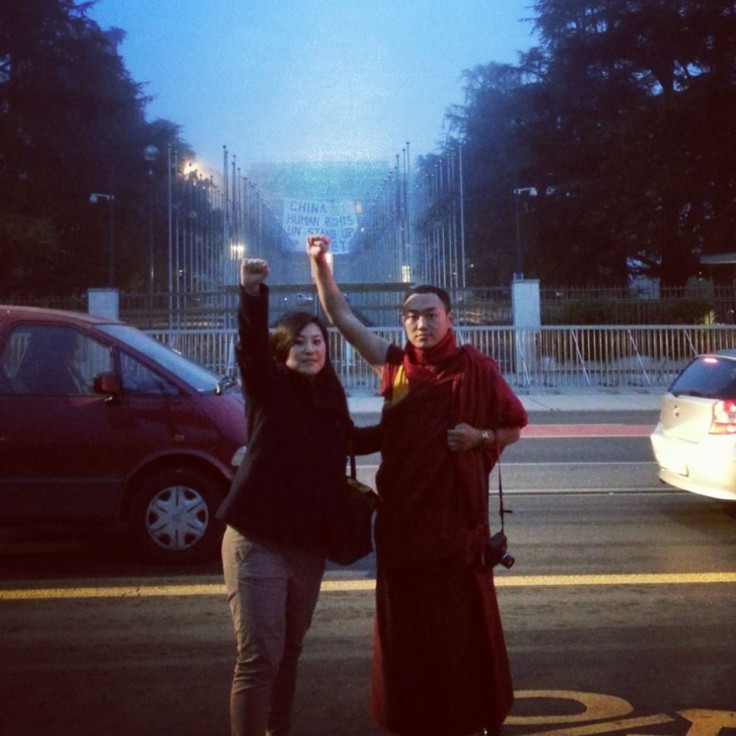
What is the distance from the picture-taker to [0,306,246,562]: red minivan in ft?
22.8

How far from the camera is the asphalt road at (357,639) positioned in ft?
14.6

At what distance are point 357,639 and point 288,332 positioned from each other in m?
2.50

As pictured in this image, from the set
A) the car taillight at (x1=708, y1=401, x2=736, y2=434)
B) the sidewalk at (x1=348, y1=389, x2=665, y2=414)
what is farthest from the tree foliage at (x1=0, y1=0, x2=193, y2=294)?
the car taillight at (x1=708, y1=401, x2=736, y2=434)

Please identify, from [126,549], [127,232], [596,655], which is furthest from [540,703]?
[127,232]

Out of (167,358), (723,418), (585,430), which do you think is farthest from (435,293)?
(585,430)

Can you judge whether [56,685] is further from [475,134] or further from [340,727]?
[475,134]

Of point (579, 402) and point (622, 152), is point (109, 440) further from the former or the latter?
point (622, 152)

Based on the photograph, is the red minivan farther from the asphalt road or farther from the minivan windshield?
the asphalt road

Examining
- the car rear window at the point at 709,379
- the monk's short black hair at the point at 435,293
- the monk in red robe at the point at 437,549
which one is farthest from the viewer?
the car rear window at the point at 709,379

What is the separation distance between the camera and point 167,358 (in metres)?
7.43

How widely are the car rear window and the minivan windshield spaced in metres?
3.94

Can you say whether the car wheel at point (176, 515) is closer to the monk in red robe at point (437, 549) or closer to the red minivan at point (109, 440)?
the red minivan at point (109, 440)

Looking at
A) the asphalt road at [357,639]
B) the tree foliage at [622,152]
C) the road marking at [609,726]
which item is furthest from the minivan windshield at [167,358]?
the tree foliage at [622,152]

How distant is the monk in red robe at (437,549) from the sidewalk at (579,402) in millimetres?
15518
